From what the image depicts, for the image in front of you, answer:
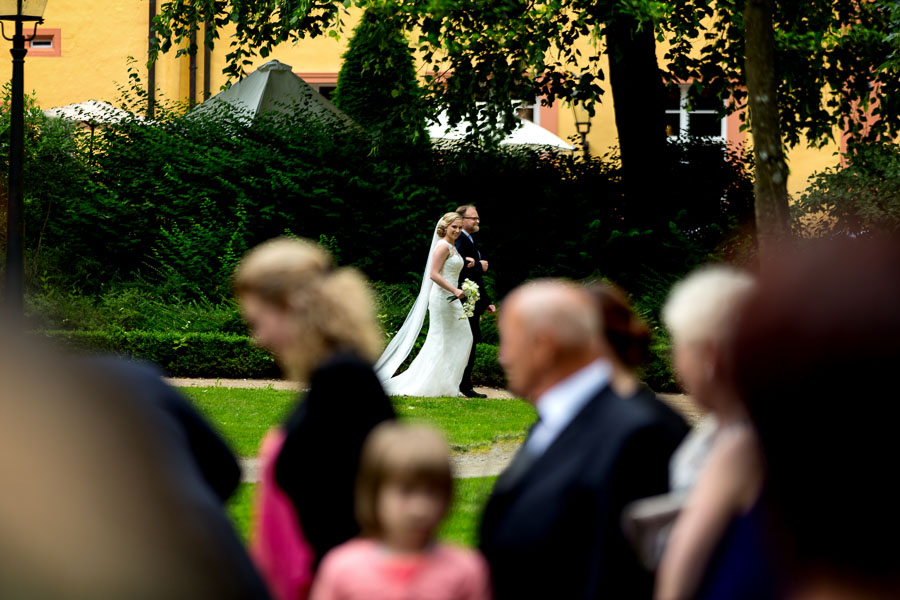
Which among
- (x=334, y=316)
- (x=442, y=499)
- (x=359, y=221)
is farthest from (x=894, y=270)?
(x=359, y=221)

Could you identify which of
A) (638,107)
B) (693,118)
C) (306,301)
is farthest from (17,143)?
(693,118)

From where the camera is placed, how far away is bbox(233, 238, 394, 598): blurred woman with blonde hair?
310 cm

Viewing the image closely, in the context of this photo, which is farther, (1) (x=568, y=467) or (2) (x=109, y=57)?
(2) (x=109, y=57)

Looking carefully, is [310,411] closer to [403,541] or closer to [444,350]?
[403,541]

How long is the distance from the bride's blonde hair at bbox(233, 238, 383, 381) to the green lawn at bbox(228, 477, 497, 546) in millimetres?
2676

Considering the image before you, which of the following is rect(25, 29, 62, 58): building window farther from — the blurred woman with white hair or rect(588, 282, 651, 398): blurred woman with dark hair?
the blurred woman with white hair

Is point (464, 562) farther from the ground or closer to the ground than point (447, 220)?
closer to the ground

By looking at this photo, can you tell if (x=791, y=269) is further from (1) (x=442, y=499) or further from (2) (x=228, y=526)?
(1) (x=442, y=499)

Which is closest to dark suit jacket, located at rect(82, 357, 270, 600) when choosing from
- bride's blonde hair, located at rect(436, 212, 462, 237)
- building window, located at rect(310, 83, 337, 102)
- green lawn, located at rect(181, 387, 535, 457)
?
green lawn, located at rect(181, 387, 535, 457)

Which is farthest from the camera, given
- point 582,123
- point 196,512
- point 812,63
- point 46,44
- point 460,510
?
point 46,44

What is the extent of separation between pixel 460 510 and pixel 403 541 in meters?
4.06

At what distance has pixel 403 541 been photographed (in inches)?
114

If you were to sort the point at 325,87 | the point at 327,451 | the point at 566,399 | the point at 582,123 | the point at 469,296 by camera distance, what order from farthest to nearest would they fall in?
the point at 325,87 < the point at 582,123 < the point at 469,296 < the point at 327,451 < the point at 566,399

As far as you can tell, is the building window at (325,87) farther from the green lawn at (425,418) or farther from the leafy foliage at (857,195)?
the green lawn at (425,418)
